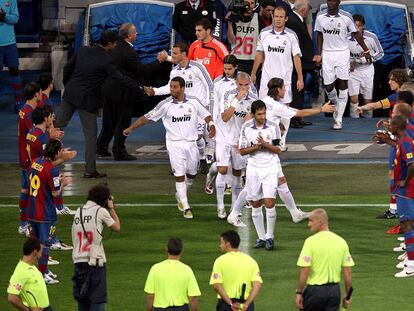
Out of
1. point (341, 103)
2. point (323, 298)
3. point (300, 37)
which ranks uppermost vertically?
point (323, 298)

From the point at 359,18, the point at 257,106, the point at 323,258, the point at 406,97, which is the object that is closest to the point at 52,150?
the point at 257,106

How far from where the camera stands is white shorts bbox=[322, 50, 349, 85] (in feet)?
90.0

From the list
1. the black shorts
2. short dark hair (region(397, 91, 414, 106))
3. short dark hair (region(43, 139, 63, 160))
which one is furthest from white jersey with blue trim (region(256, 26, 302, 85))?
the black shorts

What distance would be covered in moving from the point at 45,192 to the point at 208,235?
342 centimetres

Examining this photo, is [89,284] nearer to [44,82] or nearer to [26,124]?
[26,124]

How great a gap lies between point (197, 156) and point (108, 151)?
5463mm

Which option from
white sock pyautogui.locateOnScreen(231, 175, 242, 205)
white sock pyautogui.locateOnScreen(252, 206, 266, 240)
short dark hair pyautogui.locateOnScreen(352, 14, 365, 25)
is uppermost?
short dark hair pyautogui.locateOnScreen(352, 14, 365, 25)

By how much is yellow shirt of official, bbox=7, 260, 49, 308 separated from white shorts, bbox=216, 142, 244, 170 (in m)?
6.46

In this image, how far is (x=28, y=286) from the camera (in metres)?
14.8

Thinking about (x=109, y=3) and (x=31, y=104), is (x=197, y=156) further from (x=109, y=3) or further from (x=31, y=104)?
(x=109, y=3)

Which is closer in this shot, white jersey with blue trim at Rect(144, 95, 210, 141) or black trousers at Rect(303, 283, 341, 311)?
black trousers at Rect(303, 283, 341, 311)

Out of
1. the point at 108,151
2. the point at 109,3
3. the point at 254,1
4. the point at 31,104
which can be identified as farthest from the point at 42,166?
the point at 109,3

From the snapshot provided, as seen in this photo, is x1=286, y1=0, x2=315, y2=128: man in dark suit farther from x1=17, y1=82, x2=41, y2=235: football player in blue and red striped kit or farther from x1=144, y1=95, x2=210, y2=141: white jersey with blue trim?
x1=17, y1=82, x2=41, y2=235: football player in blue and red striped kit

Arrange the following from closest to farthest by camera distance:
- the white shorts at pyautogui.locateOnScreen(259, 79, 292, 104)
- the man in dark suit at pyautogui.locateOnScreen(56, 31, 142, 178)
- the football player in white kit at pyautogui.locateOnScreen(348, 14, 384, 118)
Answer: the man in dark suit at pyautogui.locateOnScreen(56, 31, 142, 178), the white shorts at pyautogui.locateOnScreen(259, 79, 292, 104), the football player in white kit at pyautogui.locateOnScreen(348, 14, 384, 118)
